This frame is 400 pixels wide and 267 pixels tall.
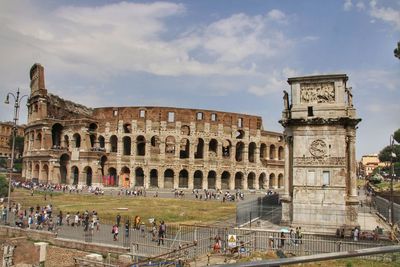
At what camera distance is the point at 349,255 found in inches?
113

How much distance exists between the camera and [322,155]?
21016 millimetres

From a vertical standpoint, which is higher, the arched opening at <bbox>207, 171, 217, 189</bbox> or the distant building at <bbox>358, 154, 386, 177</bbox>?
the distant building at <bbox>358, 154, 386, 177</bbox>

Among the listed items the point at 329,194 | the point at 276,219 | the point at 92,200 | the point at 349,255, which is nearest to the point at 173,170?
the point at 92,200

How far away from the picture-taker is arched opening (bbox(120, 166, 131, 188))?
189 feet

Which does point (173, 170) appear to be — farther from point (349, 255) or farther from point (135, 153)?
point (349, 255)

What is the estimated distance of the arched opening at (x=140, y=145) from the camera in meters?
60.2

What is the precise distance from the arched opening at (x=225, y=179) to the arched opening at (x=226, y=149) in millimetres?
3030

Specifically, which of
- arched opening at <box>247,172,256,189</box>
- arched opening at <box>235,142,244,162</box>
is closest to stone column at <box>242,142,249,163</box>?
arched opening at <box>235,142,244,162</box>

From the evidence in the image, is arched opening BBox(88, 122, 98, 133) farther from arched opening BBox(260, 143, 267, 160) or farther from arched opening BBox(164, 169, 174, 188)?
arched opening BBox(260, 143, 267, 160)

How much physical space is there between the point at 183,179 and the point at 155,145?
21.5 ft

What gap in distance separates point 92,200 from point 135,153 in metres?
19.4

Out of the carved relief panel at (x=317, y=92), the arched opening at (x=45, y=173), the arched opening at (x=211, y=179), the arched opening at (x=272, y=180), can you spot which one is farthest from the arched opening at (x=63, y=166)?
the carved relief panel at (x=317, y=92)

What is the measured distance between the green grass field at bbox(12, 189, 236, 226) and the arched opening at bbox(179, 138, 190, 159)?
2226cm

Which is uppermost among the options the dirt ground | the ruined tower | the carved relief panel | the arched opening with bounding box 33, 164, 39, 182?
the ruined tower
